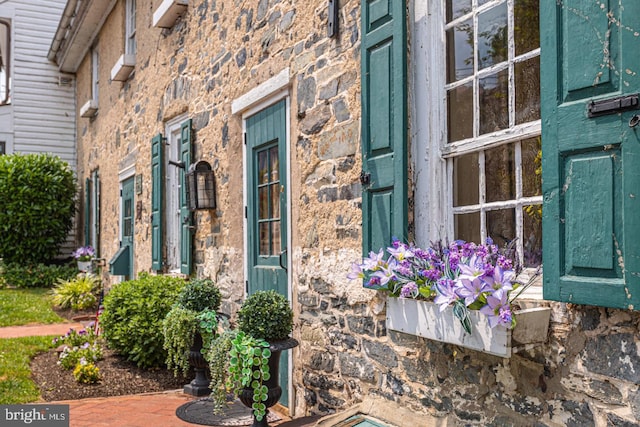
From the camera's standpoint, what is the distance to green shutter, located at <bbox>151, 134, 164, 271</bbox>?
24.3 feet

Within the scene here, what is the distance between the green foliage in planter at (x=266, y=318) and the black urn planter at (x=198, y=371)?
131cm

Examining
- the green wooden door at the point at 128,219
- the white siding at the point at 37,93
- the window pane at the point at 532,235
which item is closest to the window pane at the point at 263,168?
the window pane at the point at 532,235

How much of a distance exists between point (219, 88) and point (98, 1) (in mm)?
6039

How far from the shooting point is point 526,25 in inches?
107

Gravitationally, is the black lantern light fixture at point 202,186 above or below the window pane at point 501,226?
above

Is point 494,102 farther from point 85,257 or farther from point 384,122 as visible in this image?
point 85,257

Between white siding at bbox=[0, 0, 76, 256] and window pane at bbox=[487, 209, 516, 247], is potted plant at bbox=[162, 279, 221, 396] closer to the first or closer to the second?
window pane at bbox=[487, 209, 516, 247]

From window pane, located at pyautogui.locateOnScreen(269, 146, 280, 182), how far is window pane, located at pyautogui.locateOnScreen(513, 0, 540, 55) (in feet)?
8.11

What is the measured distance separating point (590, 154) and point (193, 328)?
137 inches

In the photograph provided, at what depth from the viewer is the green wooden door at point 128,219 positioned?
911cm

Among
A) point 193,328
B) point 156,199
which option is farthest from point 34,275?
point 193,328

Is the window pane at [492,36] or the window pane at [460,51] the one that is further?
the window pane at [460,51]

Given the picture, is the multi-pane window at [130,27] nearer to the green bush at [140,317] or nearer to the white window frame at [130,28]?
the white window frame at [130,28]

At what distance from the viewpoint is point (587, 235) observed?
216cm
